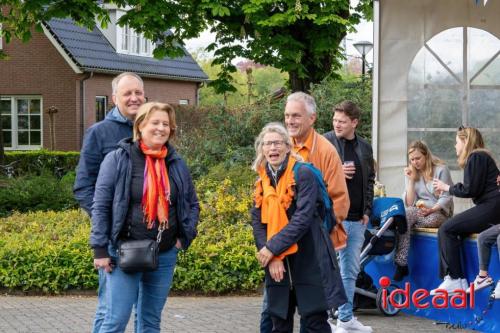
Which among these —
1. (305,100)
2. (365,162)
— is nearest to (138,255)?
(305,100)

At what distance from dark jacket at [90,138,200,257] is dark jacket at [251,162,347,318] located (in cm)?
61

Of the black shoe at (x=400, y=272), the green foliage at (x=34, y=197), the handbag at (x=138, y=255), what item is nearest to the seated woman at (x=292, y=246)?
the handbag at (x=138, y=255)

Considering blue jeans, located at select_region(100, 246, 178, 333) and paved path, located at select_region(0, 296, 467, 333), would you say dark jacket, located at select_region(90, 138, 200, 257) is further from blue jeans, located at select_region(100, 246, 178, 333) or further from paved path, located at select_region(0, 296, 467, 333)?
paved path, located at select_region(0, 296, 467, 333)

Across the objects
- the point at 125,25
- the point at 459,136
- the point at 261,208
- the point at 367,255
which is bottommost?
the point at 367,255

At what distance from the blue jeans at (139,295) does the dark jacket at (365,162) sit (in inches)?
98.8

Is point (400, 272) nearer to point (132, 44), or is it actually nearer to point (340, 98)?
point (340, 98)

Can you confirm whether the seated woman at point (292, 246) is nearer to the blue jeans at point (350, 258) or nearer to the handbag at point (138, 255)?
the handbag at point (138, 255)

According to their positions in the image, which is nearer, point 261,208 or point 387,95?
point 261,208

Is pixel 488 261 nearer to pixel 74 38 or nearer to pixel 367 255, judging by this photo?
pixel 367 255

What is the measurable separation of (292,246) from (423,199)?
3281mm

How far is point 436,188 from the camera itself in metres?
8.44

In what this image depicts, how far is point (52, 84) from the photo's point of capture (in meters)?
35.2

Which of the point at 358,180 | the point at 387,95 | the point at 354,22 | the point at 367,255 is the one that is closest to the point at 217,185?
the point at 387,95

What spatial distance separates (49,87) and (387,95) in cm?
2565
